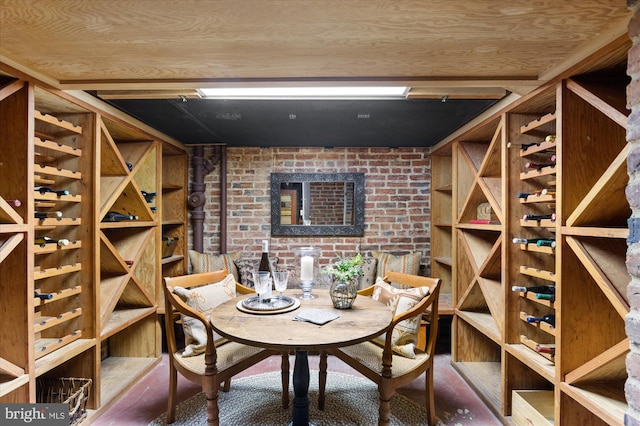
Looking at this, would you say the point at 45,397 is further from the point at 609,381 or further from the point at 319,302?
the point at 609,381

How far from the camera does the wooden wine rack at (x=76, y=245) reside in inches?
61.8

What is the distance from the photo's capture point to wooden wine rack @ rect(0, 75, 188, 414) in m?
1.57

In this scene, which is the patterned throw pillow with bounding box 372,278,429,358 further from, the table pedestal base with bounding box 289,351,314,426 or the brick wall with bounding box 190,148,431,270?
the brick wall with bounding box 190,148,431,270

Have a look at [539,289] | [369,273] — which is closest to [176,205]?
[369,273]

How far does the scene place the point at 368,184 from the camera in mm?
3482

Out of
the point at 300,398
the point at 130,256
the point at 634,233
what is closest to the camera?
the point at 634,233

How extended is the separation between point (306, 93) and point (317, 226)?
5.70ft

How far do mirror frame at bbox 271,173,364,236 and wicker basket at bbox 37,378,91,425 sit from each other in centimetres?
197

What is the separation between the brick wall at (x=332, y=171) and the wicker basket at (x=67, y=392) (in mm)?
1674

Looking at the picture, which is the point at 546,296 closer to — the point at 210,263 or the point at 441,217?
the point at 441,217

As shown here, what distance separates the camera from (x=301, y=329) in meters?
1.56

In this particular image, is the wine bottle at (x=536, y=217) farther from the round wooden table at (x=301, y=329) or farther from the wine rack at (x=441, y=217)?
the wine rack at (x=441, y=217)

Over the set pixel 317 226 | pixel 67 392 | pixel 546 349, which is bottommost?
pixel 67 392

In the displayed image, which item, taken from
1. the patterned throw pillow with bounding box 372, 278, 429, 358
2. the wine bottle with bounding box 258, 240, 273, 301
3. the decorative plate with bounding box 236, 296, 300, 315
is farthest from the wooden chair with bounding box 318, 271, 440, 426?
the wine bottle with bounding box 258, 240, 273, 301
